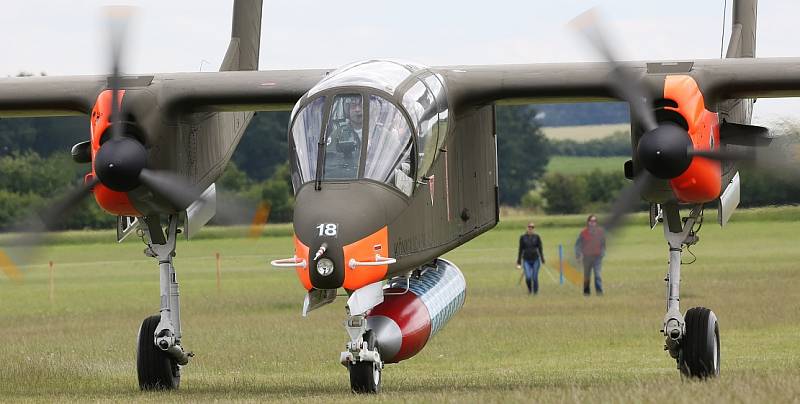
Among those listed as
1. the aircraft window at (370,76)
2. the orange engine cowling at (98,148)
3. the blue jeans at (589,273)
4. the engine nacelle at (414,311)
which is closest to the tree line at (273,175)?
the orange engine cowling at (98,148)

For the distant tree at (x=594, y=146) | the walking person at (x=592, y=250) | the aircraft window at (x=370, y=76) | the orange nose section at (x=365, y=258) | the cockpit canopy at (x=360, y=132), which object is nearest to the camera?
the orange nose section at (x=365, y=258)

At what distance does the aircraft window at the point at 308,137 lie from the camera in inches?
624

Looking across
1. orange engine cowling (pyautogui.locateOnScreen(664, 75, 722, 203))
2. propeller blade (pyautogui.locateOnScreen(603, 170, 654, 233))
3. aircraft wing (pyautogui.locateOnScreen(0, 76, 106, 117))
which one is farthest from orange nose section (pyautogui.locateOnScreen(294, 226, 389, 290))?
aircraft wing (pyautogui.locateOnScreen(0, 76, 106, 117))

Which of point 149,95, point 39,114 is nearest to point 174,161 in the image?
point 149,95

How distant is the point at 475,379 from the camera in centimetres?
1933

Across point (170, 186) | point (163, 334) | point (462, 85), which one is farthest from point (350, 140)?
point (163, 334)

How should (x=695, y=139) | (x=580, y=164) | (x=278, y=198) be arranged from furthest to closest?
(x=580, y=164) < (x=278, y=198) < (x=695, y=139)

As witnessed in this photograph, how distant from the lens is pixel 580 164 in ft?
294

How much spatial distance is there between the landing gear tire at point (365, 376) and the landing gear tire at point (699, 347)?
151 inches

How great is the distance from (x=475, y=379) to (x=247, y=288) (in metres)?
23.8

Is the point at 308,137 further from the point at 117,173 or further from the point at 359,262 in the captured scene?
the point at 117,173

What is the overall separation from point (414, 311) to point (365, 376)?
5.72 ft

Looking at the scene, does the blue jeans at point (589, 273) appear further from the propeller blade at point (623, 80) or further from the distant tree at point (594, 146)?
the distant tree at point (594, 146)

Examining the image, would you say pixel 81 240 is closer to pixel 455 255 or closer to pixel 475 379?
pixel 455 255
